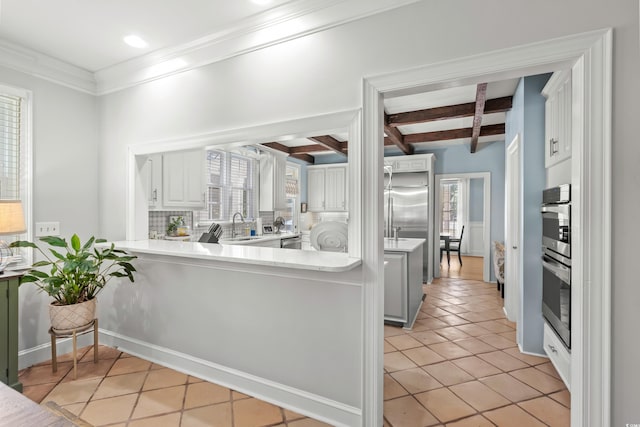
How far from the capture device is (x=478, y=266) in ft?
23.9

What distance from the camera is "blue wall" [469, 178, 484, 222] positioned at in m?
8.81

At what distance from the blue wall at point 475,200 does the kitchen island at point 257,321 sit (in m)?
8.03

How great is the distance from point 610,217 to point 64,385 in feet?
11.3

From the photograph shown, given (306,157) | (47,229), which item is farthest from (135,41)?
(306,157)

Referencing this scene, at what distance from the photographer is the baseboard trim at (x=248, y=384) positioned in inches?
74.0

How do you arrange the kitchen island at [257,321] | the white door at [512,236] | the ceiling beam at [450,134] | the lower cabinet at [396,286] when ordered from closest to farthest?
the kitchen island at [257,321]
the lower cabinet at [396,286]
the white door at [512,236]
the ceiling beam at [450,134]

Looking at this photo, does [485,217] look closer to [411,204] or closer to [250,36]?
[411,204]

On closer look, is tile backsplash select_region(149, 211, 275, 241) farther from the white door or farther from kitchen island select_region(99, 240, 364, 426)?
the white door

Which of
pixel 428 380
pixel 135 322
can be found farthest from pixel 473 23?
pixel 135 322

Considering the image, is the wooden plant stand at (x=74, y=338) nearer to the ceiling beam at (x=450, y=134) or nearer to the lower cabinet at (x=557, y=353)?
the lower cabinet at (x=557, y=353)

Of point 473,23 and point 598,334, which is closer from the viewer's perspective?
point 598,334

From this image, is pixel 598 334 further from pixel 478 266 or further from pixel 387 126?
pixel 478 266

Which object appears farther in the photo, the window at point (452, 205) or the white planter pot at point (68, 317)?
the window at point (452, 205)

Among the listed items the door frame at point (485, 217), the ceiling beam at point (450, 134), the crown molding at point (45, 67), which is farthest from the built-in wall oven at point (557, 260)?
the crown molding at point (45, 67)
